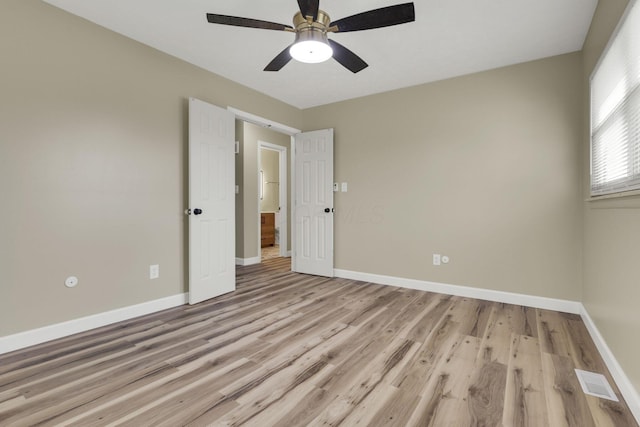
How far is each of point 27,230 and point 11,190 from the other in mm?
291

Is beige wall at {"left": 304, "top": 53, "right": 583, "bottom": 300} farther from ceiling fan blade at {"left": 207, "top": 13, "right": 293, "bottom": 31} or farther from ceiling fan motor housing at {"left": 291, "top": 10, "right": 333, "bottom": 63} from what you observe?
ceiling fan blade at {"left": 207, "top": 13, "right": 293, "bottom": 31}

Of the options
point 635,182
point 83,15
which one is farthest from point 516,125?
point 83,15

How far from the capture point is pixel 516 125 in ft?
10.3

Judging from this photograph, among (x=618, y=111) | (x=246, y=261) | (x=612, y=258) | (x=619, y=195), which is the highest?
(x=618, y=111)

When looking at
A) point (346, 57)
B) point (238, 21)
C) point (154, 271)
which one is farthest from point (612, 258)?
point (154, 271)

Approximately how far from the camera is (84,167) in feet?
8.04

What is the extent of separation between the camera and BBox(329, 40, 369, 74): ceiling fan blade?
7.45ft

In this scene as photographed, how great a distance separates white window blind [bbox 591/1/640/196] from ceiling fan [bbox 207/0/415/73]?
1.14m

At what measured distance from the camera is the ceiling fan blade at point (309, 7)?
179cm

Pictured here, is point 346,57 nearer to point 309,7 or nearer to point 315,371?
point 309,7

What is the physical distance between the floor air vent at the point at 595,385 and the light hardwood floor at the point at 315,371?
0.05 metres

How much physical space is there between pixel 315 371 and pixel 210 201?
7.03 ft

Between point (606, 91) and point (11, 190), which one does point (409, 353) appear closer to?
point (606, 91)

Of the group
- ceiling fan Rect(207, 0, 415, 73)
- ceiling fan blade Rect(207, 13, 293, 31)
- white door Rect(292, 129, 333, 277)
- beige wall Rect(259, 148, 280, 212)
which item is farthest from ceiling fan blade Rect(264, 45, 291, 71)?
beige wall Rect(259, 148, 280, 212)
